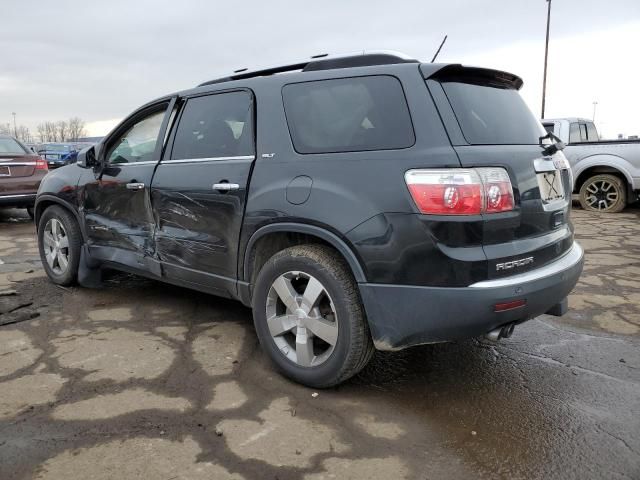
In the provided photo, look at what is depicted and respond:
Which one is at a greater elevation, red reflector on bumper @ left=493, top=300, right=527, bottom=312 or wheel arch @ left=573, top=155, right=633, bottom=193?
wheel arch @ left=573, top=155, right=633, bottom=193

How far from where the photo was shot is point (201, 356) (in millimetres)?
3359

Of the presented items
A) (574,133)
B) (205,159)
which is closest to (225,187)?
(205,159)

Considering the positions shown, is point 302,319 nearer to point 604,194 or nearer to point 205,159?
point 205,159

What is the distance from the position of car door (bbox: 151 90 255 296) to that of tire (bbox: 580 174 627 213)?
8.97 m

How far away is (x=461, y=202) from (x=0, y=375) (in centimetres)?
285

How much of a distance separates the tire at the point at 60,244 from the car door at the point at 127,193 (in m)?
0.25

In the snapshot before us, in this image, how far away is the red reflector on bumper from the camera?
94.8 inches

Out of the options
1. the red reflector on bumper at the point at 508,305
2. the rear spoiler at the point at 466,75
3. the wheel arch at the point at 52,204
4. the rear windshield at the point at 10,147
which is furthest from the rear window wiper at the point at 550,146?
the rear windshield at the point at 10,147

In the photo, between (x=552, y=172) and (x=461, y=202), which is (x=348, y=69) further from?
(x=552, y=172)

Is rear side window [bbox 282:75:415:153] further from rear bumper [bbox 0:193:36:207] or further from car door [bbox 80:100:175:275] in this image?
rear bumper [bbox 0:193:36:207]

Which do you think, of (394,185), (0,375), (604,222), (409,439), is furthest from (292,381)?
(604,222)

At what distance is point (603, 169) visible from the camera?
32.6 feet

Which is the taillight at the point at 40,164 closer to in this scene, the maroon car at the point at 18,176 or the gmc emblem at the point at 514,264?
the maroon car at the point at 18,176

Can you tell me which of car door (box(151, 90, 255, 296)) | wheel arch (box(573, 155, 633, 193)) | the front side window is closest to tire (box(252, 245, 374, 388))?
car door (box(151, 90, 255, 296))
